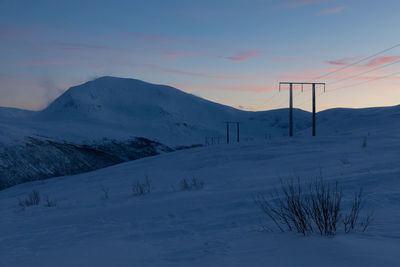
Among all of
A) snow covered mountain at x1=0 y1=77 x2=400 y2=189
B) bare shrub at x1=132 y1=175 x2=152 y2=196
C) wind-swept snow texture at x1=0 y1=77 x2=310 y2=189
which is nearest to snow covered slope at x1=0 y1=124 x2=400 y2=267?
bare shrub at x1=132 y1=175 x2=152 y2=196

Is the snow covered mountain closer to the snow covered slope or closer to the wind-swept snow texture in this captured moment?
the wind-swept snow texture

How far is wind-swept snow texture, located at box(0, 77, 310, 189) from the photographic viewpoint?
200ft

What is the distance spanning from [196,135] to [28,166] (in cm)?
9138

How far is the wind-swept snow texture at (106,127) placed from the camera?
60812mm

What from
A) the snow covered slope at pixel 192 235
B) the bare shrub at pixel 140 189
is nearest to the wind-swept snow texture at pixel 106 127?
the bare shrub at pixel 140 189

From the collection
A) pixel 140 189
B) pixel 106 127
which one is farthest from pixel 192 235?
pixel 106 127

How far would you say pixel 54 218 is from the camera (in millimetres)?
7566

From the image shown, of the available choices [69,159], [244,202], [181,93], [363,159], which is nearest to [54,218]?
[244,202]

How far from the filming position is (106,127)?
118688mm

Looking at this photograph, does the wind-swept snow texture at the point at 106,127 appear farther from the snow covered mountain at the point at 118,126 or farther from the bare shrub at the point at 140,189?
the bare shrub at the point at 140,189

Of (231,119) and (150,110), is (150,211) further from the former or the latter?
(231,119)

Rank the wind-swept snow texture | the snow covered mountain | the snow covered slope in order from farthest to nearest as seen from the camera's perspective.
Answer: the wind-swept snow texture → the snow covered mountain → the snow covered slope

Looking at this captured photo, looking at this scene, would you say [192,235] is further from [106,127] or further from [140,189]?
[106,127]

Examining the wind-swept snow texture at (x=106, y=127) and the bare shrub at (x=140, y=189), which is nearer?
the bare shrub at (x=140, y=189)
